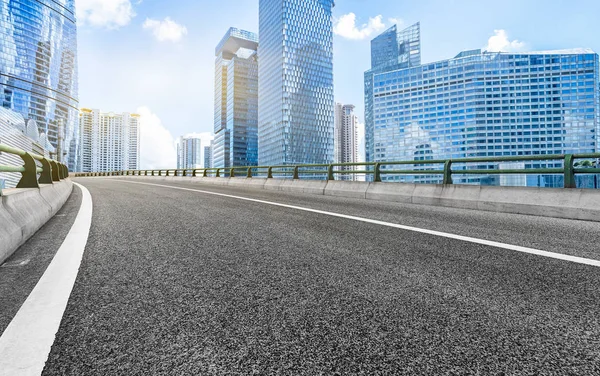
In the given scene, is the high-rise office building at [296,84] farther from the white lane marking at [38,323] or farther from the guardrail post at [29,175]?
the white lane marking at [38,323]

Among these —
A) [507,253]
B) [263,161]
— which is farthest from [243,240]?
[263,161]

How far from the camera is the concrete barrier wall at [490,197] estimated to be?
730cm

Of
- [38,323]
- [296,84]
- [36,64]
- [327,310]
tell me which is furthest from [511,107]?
[36,64]

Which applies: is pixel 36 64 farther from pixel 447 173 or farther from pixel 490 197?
pixel 490 197

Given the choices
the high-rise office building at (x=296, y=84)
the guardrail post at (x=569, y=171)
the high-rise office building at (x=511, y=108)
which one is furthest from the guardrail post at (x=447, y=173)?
the high-rise office building at (x=511, y=108)

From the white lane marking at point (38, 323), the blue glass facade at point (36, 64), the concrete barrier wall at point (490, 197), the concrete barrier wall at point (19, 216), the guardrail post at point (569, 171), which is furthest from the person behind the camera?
the blue glass facade at point (36, 64)

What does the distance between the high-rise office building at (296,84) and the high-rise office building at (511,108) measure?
183 ft

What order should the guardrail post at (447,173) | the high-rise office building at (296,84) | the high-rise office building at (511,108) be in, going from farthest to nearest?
the high-rise office building at (296,84) < the high-rise office building at (511,108) < the guardrail post at (447,173)

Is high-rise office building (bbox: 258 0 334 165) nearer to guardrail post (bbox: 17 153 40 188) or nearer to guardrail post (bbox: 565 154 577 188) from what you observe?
guardrail post (bbox: 565 154 577 188)

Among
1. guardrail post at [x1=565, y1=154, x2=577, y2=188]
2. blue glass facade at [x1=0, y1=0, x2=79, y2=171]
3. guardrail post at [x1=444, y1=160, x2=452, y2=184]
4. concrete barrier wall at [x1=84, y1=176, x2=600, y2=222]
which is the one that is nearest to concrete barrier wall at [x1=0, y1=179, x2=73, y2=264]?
concrete barrier wall at [x1=84, y1=176, x2=600, y2=222]

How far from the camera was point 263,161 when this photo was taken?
7210 inches

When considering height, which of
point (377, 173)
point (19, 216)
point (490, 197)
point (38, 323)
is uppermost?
point (377, 173)

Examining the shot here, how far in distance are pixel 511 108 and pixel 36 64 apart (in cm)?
24786

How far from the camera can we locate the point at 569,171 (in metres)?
7.63
